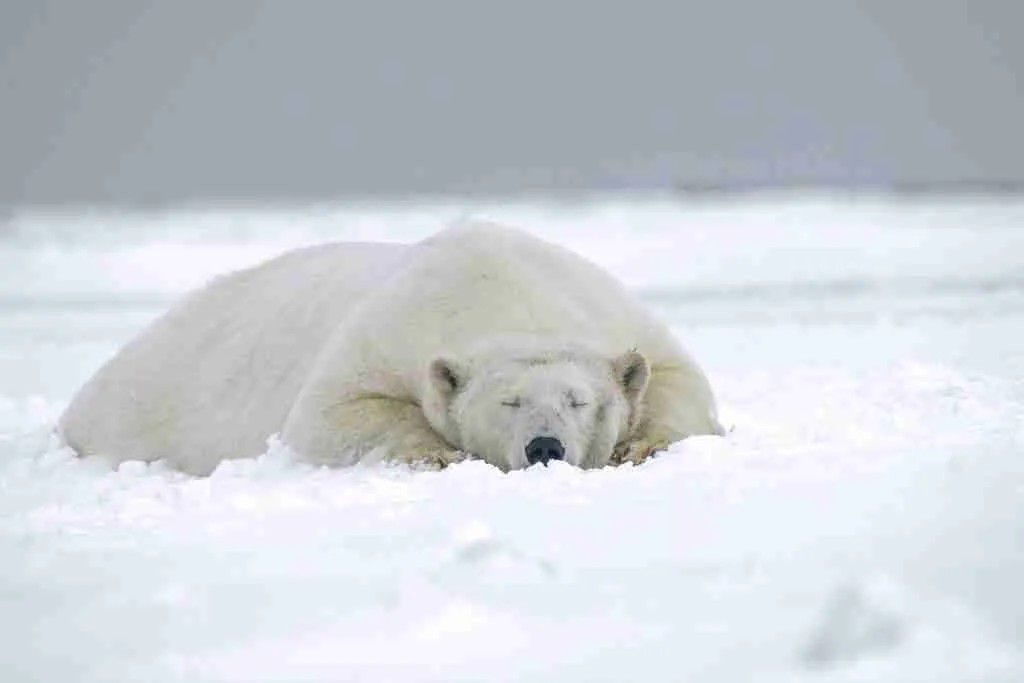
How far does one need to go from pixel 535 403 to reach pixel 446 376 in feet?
1.01

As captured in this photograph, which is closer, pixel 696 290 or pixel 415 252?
pixel 415 252

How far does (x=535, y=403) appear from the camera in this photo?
465 centimetres

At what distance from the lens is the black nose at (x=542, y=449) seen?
4551mm

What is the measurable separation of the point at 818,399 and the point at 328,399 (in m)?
2.19

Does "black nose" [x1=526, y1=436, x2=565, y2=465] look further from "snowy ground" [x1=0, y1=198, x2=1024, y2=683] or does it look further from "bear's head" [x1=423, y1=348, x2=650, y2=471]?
"snowy ground" [x1=0, y1=198, x2=1024, y2=683]

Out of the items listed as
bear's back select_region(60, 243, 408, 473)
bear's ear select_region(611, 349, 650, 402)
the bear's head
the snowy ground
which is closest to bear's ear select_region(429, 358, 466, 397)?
the bear's head

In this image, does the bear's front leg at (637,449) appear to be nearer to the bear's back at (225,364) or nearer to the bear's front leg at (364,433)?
the bear's front leg at (364,433)

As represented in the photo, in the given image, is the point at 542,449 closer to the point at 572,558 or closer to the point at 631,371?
the point at 631,371

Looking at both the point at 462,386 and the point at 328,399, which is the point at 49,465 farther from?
the point at 462,386

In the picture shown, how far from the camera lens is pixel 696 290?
16.6 m

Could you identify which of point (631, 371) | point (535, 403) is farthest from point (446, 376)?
point (631, 371)

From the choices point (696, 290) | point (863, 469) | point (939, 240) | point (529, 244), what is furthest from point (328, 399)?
point (939, 240)

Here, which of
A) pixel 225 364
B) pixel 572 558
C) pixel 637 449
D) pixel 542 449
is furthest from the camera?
pixel 225 364

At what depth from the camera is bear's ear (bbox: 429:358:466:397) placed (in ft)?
15.7
